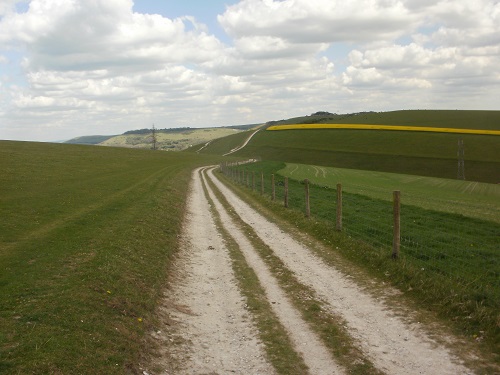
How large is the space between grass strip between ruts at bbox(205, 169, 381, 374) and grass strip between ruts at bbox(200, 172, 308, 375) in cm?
57

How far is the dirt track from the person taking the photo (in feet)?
21.5

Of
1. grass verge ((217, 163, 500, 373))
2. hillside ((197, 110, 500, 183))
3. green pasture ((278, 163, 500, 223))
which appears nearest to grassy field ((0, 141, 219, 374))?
grass verge ((217, 163, 500, 373))

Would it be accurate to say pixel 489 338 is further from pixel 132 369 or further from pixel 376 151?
pixel 376 151

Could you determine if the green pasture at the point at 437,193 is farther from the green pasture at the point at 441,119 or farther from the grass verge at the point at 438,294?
the green pasture at the point at 441,119

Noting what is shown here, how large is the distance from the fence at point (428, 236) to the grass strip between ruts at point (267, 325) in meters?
3.82

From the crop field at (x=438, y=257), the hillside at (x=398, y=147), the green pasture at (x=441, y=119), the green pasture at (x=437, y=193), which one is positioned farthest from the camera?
the green pasture at (x=441, y=119)

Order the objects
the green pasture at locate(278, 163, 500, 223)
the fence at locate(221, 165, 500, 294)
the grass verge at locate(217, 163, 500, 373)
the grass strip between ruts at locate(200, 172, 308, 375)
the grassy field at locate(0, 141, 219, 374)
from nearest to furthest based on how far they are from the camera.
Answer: the grassy field at locate(0, 141, 219, 374) → the grass strip between ruts at locate(200, 172, 308, 375) → the grass verge at locate(217, 163, 500, 373) → the fence at locate(221, 165, 500, 294) → the green pasture at locate(278, 163, 500, 223)

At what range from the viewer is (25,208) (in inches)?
853

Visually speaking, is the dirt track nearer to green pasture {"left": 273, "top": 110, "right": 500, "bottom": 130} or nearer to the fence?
the fence

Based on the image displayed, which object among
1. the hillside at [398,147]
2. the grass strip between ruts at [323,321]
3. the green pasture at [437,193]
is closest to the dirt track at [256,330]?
the grass strip between ruts at [323,321]

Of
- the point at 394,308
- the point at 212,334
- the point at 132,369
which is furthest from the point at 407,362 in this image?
the point at 132,369

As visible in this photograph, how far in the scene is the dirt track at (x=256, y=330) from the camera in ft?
21.5

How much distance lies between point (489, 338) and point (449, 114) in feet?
477

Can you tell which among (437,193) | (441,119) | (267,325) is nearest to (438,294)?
(267,325)
